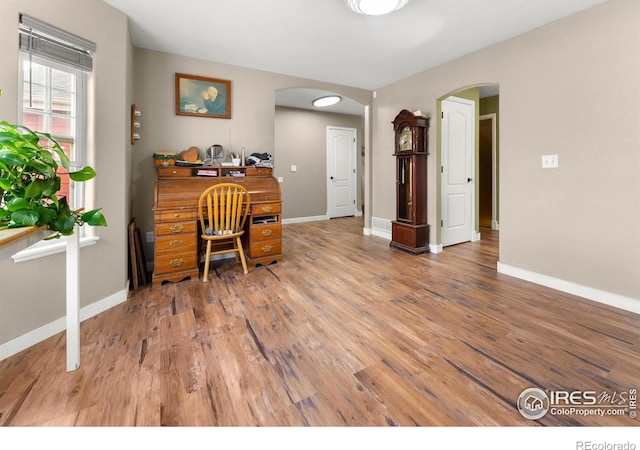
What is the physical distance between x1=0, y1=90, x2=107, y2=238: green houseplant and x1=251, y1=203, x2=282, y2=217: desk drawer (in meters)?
2.12

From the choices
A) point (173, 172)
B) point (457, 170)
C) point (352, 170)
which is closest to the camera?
point (173, 172)

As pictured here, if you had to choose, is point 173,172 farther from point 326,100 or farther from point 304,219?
point 304,219

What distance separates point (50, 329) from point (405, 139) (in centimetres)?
422

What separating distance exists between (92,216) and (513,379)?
2190mm

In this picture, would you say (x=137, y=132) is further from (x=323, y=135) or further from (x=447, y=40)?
(x=323, y=135)

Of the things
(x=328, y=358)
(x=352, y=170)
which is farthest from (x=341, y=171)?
(x=328, y=358)

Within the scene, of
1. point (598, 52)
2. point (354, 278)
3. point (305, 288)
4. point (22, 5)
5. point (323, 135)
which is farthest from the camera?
point (323, 135)

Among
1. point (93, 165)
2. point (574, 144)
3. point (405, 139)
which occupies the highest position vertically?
point (405, 139)

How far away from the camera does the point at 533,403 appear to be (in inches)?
53.9

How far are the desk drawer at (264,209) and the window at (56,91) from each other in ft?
4.98

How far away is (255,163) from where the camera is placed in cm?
380

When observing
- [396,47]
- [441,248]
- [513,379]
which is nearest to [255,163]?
[396,47]

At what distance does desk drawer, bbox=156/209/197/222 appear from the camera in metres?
2.90

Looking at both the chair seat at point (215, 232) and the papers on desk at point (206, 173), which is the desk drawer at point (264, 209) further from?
the papers on desk at point (206, 173)
